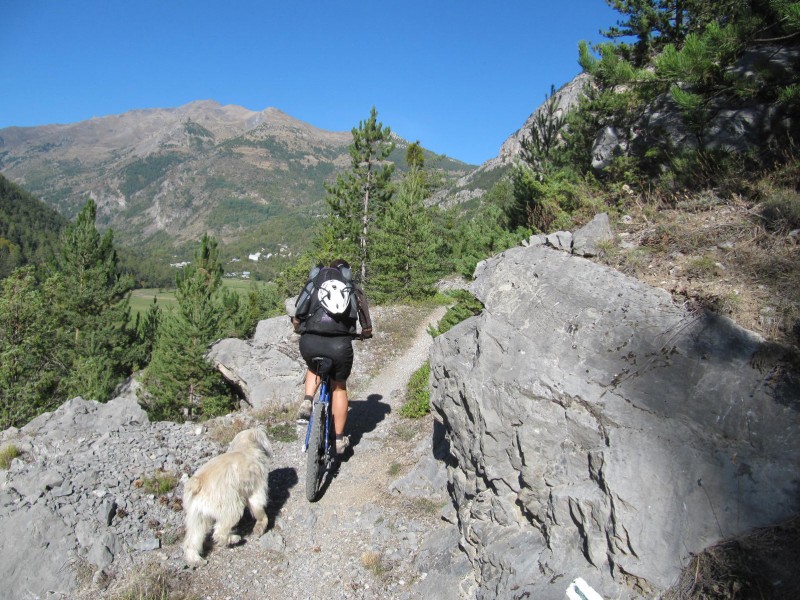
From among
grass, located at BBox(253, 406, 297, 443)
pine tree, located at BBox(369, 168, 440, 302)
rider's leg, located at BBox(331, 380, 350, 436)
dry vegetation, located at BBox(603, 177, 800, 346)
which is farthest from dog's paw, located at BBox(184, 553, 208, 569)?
pine tree, located at BBox(369, 168, 440, 302)

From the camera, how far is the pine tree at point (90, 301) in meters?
27.9

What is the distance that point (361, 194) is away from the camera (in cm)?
2717

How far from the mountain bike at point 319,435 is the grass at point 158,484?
1640 mm

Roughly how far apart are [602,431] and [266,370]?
31.3ft

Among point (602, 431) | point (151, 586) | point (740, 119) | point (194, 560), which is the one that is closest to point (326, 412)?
point (194, 560)

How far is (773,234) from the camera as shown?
14.0 ft

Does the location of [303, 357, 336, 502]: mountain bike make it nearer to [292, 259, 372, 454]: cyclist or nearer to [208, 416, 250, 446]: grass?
[292, 259, 372, 454]: cyclist

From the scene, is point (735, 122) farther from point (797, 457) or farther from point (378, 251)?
point (378, 251)

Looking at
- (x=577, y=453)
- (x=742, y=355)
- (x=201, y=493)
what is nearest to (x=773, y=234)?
(x=742, y=355)

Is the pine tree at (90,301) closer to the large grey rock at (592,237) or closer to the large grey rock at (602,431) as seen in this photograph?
the large grey rock at (602,431)

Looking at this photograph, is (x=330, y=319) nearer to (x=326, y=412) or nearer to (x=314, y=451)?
(x=326, y=412)

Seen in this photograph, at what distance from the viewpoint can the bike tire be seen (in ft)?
17.1

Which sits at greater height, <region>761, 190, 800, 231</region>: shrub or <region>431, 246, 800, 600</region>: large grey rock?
<region>761, 190, 800, 231</region>: shrub

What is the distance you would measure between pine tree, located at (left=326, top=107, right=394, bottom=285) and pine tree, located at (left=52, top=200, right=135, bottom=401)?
14455mm
